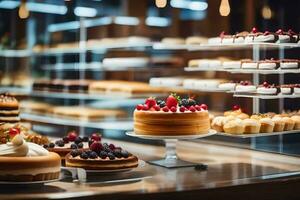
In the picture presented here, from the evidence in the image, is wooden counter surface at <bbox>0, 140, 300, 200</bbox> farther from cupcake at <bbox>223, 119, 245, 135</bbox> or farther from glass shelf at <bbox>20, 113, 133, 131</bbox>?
glass shelf at <bbox>20, 113, 133, 131</bbox>

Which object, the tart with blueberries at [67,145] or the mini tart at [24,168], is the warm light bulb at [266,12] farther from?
the mini tart at [24,168]

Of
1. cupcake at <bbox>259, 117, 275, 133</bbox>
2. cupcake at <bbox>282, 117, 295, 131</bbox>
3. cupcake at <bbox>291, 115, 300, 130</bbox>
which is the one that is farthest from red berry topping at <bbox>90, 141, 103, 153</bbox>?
cupcake at <bbox>291, 115, 300, 130</bbox>

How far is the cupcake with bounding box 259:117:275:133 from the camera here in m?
4.94

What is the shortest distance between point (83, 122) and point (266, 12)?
10.9 feet

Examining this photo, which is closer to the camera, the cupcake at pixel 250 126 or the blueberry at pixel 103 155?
the blueberry at pixel 103 155

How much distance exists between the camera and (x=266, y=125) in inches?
195

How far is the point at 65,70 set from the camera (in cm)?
897

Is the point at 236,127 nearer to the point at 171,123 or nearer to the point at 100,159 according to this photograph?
the point at 171,123

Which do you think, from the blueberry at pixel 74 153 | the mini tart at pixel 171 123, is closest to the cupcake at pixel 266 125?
the mini tart at pixel 171 123

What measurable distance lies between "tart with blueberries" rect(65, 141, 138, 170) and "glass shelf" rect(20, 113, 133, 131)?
3.14 metres

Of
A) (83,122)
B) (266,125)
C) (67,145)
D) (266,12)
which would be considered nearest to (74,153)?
(67,145)

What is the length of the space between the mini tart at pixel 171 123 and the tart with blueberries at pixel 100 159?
1.47ft

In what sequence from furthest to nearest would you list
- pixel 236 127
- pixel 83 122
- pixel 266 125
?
pixel 83 122
pixel 266 125
pixel 236 127

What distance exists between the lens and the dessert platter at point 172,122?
14.9 ft
